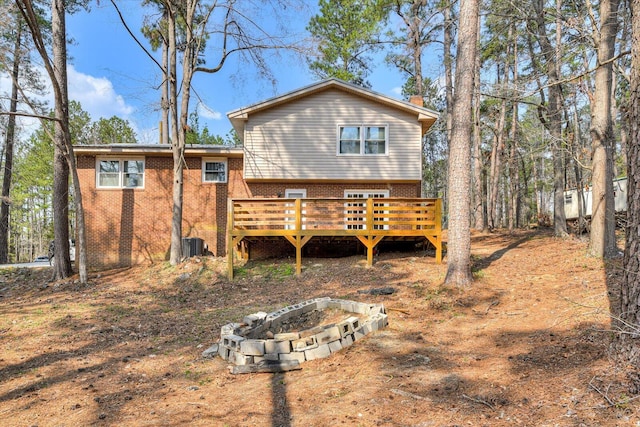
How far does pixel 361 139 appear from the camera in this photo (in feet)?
45.7

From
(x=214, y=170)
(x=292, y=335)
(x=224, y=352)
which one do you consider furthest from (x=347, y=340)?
(x=214, y=170)

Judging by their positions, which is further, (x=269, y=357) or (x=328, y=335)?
(x=328, y=335)

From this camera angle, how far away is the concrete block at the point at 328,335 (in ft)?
17.8

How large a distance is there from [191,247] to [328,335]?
921cm

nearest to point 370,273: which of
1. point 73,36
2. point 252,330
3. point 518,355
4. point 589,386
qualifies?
point 252,330

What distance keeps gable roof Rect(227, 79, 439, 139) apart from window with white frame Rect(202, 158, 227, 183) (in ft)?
6.03

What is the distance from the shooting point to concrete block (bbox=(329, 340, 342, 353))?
17.8 feet

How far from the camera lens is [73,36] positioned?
1805cm

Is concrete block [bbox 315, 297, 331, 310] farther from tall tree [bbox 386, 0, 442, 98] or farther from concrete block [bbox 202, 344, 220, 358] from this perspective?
tall tree [bbox 386, 0, 442, 98]

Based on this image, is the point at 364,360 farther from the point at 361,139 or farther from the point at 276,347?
the point at 361,139

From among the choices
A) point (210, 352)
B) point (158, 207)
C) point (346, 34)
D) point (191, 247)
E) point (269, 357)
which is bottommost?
point (210, 352)

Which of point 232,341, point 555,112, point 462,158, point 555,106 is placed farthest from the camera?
point 555,106

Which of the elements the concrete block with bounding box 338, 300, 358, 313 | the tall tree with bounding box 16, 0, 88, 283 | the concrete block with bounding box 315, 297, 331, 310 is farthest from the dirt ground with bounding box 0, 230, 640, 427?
the tall tree with bounding box 16, 0, 88, 283

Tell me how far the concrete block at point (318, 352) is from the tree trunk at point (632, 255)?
3.39m
